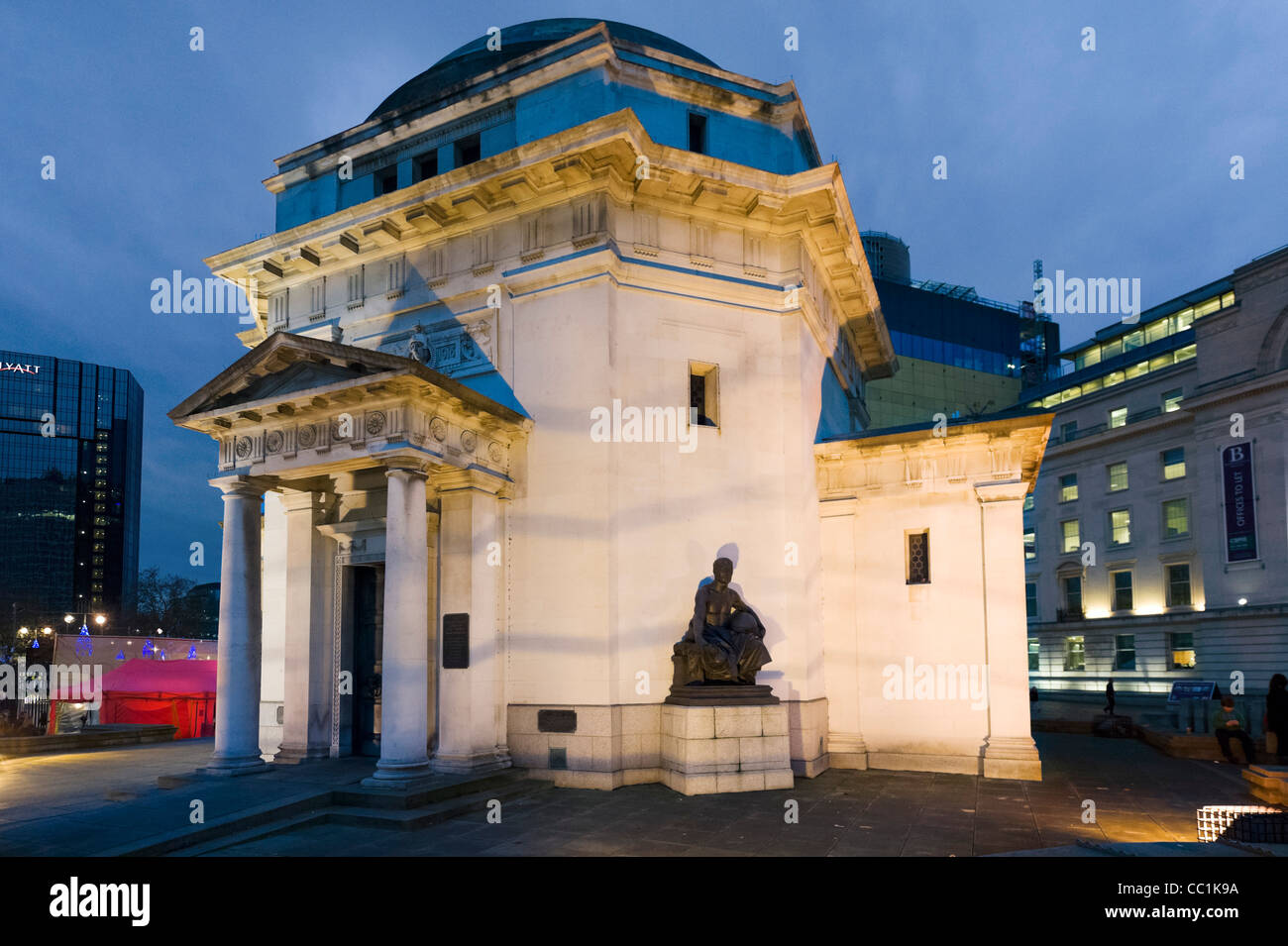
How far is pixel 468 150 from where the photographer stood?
20031 millimetres

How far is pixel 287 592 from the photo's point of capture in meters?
18.0

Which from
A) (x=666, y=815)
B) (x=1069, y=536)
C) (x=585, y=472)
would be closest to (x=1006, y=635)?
(x=666, y=815)

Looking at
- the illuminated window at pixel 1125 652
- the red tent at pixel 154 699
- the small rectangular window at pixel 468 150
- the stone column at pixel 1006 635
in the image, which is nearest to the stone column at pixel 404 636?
the small rectangular window at pixel 468 150

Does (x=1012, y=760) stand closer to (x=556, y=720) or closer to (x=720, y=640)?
(x=720, y=640)

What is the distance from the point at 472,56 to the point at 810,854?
20.7 metres

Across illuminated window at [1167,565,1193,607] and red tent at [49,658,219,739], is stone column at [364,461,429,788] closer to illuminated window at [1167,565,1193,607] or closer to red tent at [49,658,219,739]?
red tent at [49,658,219,739]

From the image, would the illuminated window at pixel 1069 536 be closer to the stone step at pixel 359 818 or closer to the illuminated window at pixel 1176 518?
the illuminated window at pixel 1176 518

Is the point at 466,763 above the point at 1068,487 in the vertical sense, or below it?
below

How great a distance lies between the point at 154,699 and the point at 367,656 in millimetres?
13882

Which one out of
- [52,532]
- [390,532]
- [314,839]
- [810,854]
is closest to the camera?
[810,854]

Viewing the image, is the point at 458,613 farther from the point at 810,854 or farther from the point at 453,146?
the point at 453,146

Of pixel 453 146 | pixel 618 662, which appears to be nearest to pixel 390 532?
pixel 618 662

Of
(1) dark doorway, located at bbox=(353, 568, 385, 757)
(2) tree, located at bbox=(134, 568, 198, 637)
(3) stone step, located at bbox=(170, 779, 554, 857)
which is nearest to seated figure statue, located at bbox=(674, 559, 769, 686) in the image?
(3) stone step, located at bbox=(170, 779, 554, 857)

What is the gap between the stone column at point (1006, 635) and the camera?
16719mm
